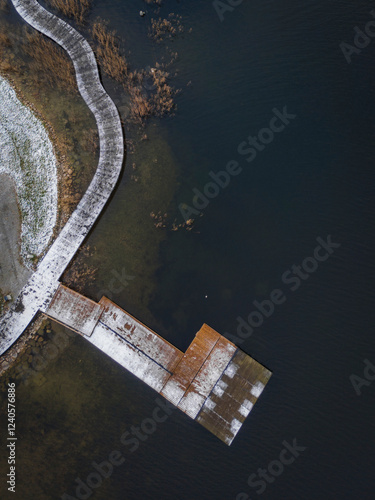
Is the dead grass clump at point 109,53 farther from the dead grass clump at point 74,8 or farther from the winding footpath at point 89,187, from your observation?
the dead grass clump at point 74,8

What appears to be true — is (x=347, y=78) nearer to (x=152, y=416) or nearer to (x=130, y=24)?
(x=130, y=24)


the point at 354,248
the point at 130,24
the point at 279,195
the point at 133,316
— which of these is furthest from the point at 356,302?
the point at 130,24

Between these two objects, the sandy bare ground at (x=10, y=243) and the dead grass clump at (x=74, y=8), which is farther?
the dead grass clump at (x=74, y=8)

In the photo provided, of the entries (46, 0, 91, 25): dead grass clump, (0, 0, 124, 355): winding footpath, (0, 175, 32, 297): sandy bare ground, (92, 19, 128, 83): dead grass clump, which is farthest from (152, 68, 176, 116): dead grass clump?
(0, 175, 32, 297): sandy bare ground

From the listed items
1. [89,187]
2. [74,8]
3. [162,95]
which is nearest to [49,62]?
[74,8]

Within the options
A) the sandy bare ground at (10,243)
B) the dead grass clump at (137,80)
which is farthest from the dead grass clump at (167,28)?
the sandy bare ground at (10,243)

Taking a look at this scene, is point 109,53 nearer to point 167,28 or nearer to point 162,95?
point 167,28
